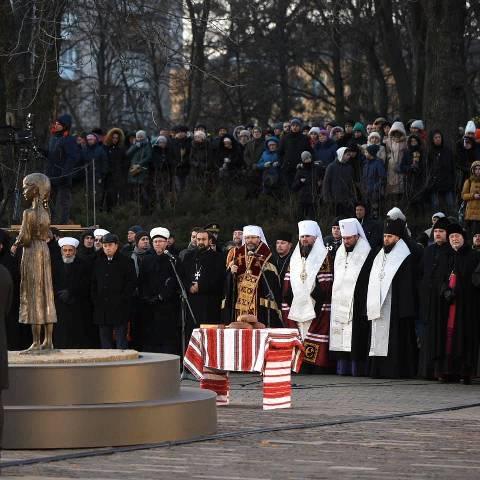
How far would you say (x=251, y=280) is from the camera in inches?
781

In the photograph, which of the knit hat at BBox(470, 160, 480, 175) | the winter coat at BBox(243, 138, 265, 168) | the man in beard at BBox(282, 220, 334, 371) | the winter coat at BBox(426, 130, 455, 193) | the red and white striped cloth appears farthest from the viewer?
the winter coat at BBox(243, 138, 265, 168)

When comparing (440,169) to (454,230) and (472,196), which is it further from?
(454,230)

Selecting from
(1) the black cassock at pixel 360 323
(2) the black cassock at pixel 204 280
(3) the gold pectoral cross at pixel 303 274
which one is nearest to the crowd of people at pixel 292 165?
(1) the black cassock at pixel 360 323

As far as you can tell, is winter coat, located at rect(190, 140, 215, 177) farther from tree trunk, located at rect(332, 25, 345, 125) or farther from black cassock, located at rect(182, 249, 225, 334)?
tree trunk, located at rect(332, 25, 345, 125)

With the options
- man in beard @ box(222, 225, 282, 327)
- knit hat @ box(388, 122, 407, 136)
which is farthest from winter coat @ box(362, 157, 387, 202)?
man in beard @ box(222, 225, 282, 327)

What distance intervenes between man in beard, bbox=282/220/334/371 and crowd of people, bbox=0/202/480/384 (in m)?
0.01

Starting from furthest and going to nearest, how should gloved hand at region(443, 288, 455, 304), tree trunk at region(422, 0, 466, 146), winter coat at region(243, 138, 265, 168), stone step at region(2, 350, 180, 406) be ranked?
tree trunk at region(422, 0, 466, 146), winter coat at region(243, 138, 265, 168), gloved hand at region(443, 288, 455, 304), stone step at region(2, 350, 180, 406)

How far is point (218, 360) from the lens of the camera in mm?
15898

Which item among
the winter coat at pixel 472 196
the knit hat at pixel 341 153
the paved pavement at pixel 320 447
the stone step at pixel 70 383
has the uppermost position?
the knit hat at pixel 341 153

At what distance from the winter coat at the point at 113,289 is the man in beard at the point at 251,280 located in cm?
133

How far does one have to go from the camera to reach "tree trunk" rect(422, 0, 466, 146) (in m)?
31.4

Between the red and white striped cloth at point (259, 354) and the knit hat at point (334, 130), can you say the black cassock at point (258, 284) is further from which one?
the knit hat at point (334, 130)

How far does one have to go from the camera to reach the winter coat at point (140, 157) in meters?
29.7

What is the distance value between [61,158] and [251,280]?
9328 mm
